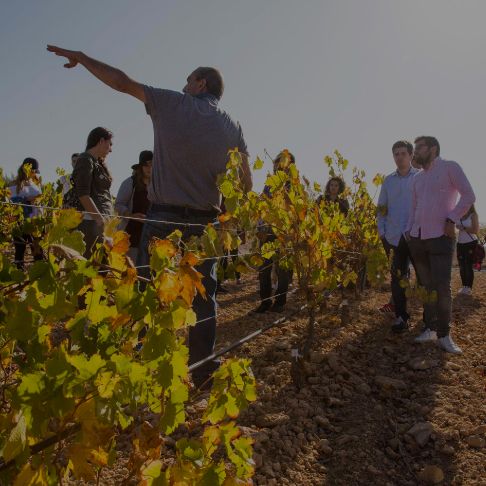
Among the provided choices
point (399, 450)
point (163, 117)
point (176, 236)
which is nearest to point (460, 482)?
point (399, 450)

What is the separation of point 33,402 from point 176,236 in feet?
2.51

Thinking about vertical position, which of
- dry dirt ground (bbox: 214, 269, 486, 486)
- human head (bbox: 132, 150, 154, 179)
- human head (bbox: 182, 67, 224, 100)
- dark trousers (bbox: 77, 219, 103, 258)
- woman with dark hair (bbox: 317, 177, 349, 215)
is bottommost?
dry dirt ground (bbox: 214, 269, 486, 486)

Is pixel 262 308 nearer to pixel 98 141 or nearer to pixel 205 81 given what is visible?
pixel 98 141

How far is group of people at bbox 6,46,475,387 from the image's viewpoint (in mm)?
2357

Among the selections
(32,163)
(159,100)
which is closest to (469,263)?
(159,100)

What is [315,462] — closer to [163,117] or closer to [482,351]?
[163,117]

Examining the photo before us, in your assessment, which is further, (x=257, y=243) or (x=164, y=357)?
(x=257, y=243)

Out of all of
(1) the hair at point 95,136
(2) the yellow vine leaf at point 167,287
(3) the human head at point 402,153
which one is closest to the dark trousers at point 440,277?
(3) the human head at point 402,153

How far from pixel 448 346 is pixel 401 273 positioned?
823 millimetres

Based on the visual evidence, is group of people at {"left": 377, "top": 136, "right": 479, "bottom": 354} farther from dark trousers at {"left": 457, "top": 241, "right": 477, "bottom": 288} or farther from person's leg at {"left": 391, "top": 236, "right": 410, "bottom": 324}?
dark trousers at {"left": 457, "top": 241, "right": 477, "bottom": 288}

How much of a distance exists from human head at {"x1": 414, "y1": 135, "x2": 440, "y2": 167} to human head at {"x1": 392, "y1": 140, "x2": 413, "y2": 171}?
2.46 feet

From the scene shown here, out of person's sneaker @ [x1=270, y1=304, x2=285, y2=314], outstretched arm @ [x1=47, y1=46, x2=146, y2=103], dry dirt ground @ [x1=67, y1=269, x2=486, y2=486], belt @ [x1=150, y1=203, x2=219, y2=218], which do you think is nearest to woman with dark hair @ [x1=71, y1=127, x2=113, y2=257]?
belt @ [x1=150, y1=203, x2=219, y2=218]

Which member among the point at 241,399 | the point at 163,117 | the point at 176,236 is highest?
the point at 163,117

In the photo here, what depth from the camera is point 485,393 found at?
111 inches
